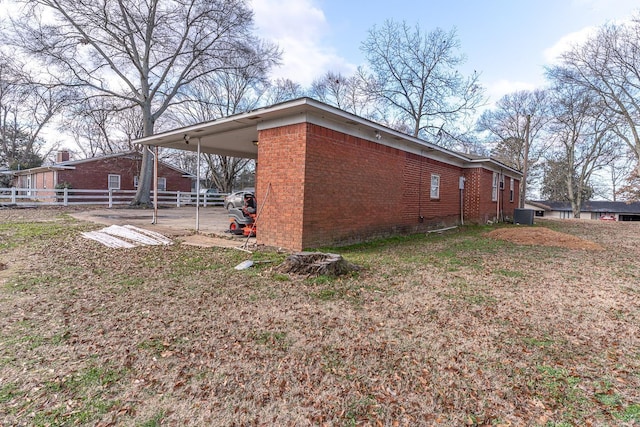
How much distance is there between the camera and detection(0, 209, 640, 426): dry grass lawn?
2010mm

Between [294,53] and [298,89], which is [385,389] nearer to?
[294,53]

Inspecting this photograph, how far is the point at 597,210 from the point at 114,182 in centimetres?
5615

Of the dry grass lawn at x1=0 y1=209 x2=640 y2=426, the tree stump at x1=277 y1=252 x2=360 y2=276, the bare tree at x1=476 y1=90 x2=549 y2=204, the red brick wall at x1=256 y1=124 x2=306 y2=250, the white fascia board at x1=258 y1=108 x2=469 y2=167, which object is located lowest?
the dry grass lawn at x1=0 y1=209 x2=640 y2=426

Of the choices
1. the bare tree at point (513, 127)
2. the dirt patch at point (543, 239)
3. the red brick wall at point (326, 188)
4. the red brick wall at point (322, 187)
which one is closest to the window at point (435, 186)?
the red brick wall at point (326, 188)

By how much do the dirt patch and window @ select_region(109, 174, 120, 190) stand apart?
2604 centimetres

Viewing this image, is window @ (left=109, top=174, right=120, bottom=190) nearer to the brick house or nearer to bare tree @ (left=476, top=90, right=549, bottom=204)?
the brick house

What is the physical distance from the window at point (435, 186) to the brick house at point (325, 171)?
0.14m

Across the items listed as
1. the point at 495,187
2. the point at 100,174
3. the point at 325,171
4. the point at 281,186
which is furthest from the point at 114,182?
the point at 495,187

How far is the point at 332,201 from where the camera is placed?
7.23m

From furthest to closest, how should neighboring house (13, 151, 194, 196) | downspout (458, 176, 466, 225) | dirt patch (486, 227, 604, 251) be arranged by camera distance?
neighboring house (13, 151, 194, 196) → downspout (458, 176, 466, 225) → dirt patch (486, 227, 604, 251)

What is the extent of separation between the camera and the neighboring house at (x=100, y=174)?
22906 mm

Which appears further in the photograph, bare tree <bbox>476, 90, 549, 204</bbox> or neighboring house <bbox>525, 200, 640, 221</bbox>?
neighboring house <bbox>525, 200, 640, 221</bbox>

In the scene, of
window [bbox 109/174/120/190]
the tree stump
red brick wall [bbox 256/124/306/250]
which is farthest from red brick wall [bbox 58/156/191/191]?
the tree stump

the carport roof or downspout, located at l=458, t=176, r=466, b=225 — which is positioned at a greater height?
the carport roof
